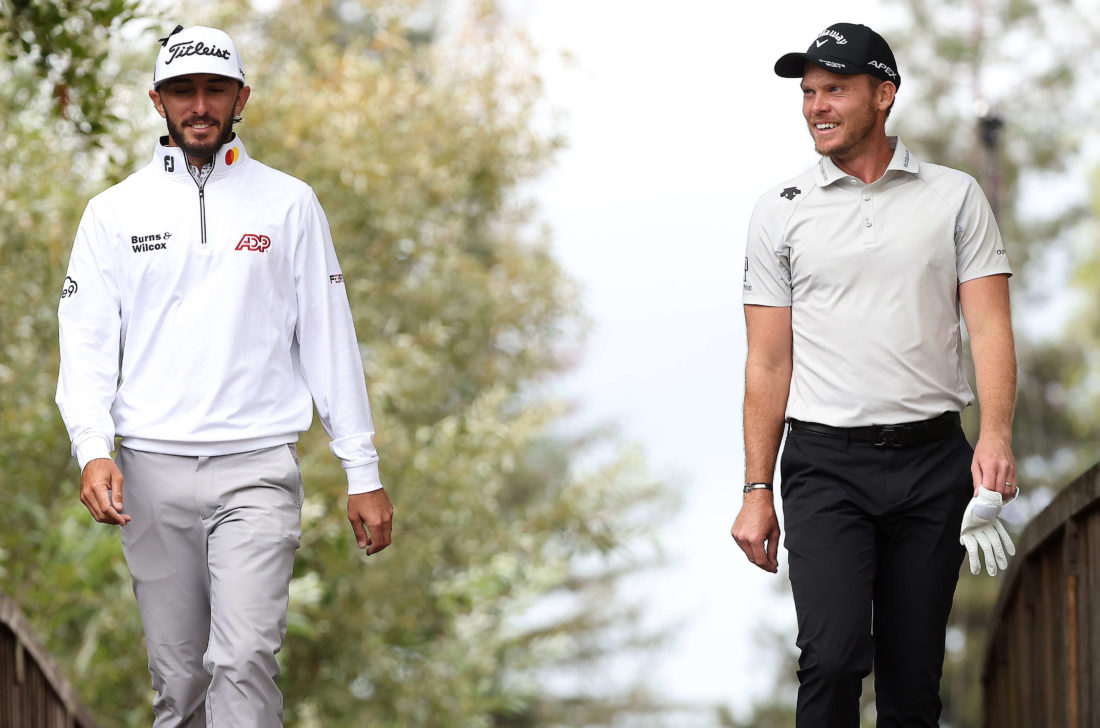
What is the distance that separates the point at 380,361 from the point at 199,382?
6.87 m

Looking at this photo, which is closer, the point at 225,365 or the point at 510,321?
the point at 225,365

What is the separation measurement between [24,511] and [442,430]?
3.58 m

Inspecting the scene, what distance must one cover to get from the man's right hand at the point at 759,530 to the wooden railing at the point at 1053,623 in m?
0.94

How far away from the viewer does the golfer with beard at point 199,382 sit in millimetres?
3822

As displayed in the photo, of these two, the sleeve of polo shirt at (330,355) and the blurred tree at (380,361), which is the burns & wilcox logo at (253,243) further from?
the blurred tree at (380,361)

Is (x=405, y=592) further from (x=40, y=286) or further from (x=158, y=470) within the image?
(x=158, y=470)

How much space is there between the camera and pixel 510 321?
14.9 m

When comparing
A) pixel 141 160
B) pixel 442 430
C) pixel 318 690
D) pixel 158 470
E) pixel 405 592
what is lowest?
pixel 318 690

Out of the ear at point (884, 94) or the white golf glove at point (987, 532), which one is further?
the ear at point (884, 94)

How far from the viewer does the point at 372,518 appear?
4.00 m

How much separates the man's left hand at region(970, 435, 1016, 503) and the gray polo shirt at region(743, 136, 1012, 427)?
20 centimetres

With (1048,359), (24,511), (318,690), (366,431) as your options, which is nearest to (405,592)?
(318,690)

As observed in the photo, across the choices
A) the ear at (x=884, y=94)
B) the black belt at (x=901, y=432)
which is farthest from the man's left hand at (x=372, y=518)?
the ear at (x=884, y=94)

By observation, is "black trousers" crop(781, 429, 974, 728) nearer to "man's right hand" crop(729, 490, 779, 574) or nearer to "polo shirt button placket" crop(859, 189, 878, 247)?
"man's right hand" crop(729, 490, 779, 574)
